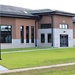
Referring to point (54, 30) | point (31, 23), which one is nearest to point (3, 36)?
point (31, 23)

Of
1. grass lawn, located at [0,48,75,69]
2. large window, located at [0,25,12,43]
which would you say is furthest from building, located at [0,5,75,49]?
grass lawn, located at [0,48,75,69]

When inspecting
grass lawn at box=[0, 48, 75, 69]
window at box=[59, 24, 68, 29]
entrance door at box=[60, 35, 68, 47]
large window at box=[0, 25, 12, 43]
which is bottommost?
grass lawn at box=[0, 48, 75, 69]

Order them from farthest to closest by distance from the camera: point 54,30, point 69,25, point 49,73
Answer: point 69,25 < point 54,30 < point 49,73

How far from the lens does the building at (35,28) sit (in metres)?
40.2

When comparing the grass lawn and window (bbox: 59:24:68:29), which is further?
window (bbox: 59:24:68:29)

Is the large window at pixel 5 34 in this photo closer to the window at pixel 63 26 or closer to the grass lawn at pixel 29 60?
the window at pixel 63 26

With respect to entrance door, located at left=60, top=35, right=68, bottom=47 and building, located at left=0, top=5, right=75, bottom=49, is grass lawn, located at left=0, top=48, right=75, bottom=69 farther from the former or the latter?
entrance door, located at left=60, top=35, right=68, bottom=47

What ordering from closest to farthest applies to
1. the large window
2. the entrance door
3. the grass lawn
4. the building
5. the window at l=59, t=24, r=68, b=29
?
the grass lawn → the large window → the building → the window at l=59, t=24, r=68, b=29 → the entrance door

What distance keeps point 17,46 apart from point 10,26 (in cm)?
395

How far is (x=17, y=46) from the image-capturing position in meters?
41.4

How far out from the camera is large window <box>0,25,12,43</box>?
1564 inches

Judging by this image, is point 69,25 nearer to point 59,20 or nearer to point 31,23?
point 59,20

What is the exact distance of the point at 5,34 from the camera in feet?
132

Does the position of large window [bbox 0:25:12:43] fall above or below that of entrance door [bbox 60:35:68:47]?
above
